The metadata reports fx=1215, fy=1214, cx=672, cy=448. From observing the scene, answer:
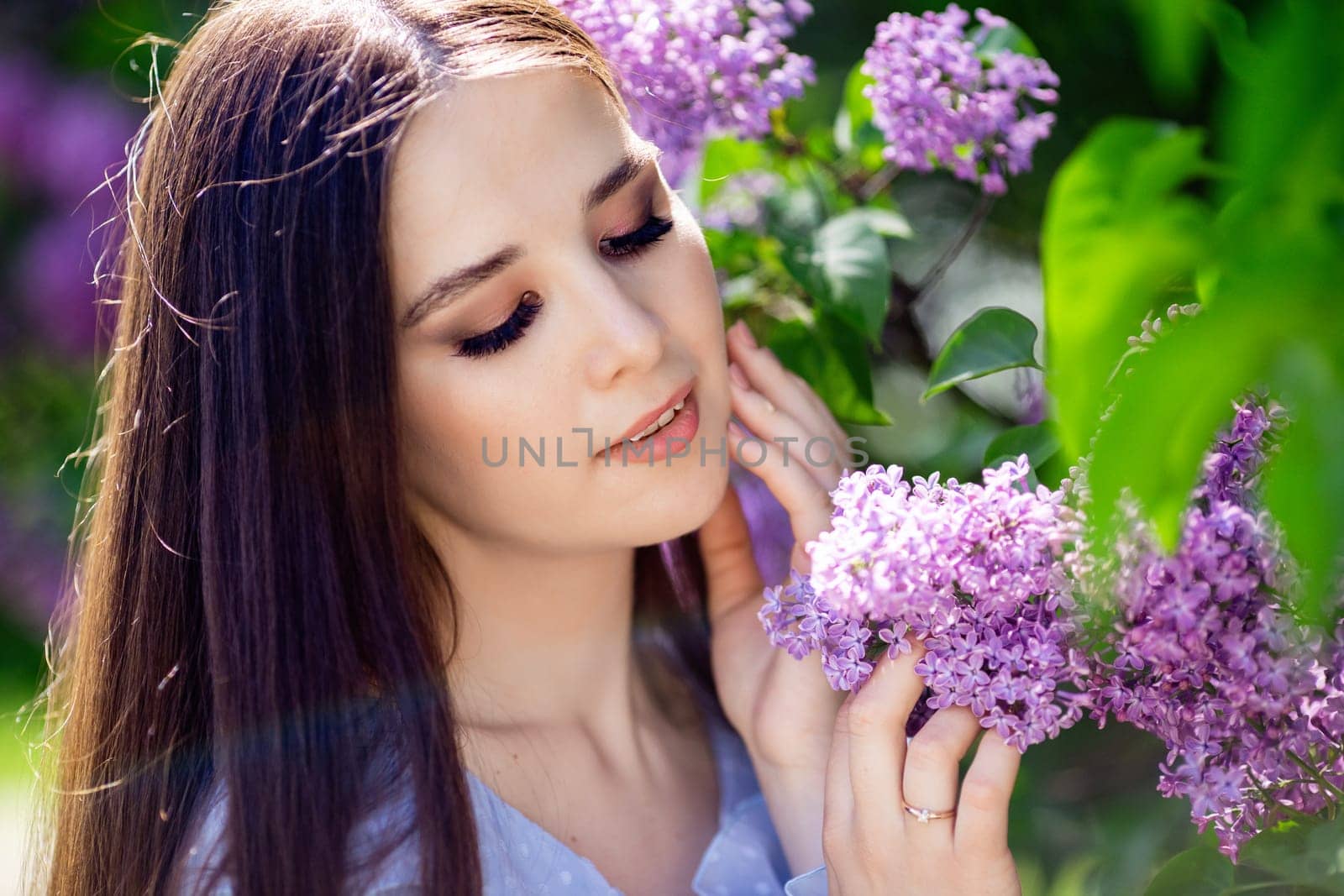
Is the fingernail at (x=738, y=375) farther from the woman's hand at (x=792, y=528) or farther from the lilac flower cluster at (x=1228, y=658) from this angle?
the lilac flower cluster at (x=1228, y=658)

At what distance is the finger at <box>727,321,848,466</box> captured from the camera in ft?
3.98

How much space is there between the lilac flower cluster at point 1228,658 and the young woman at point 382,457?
179 millimetres

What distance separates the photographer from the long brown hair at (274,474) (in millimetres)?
968

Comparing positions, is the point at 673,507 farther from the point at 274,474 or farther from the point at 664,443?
the point at 274,474

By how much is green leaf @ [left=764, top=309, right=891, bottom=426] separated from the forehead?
382mm

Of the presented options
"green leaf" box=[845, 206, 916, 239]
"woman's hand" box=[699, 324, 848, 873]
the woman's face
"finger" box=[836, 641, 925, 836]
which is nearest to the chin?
the woman's face

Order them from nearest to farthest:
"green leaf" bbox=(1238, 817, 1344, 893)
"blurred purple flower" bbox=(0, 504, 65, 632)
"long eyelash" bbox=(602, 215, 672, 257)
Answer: "green leaf" bbox=(1238, 817, 1344, 893) → "long eyelash" bbox=(602, 215, 672, 257) → "blurred purple flower" bbox=(0, 504, 65, 632)

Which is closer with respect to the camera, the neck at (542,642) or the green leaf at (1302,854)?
the green leaf at (1302,854)

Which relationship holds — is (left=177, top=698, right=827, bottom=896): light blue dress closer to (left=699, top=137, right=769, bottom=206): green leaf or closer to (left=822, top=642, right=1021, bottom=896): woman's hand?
(left=822, top=642, right=1021, bottom=896): woman's hand

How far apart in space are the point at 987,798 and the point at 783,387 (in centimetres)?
47

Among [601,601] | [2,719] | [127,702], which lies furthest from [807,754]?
[2,719]

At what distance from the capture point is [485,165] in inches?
37.6

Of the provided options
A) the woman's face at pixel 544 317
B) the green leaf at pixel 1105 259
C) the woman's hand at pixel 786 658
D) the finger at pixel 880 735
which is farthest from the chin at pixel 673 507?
the green leaf at pixel 1105 259

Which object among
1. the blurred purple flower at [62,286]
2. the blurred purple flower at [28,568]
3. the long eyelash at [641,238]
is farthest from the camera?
the blurred purple flower at [28,568]
